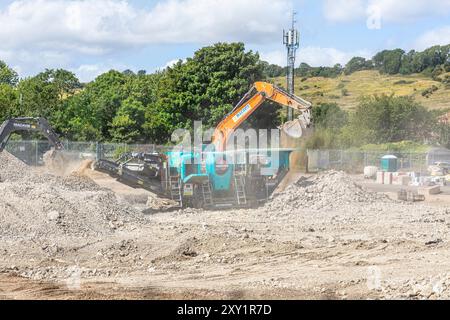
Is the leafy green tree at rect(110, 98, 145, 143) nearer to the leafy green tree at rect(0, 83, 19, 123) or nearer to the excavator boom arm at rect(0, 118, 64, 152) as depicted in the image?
the leafy green tree at rect(0, 83, 19, 123)

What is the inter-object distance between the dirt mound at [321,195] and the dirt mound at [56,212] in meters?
5.73

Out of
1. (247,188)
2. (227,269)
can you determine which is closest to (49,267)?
(227,269)

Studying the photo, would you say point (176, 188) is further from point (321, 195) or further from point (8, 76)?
point (8, 76)

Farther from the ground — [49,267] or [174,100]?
[174,100]

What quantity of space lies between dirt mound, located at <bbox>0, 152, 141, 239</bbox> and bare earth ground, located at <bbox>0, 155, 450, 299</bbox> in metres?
0.14

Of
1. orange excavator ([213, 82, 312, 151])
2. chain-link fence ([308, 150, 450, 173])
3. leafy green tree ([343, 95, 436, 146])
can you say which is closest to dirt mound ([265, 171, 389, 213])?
orange excavator ([213, 82, 312, 151])

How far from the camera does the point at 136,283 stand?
1133 centimetres

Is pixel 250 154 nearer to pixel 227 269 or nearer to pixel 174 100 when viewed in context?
pixel 227 269

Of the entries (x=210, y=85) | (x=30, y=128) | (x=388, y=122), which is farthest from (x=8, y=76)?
(x=30, y=128)

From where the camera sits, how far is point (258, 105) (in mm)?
24906

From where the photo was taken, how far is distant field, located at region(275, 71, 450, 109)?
9625cm

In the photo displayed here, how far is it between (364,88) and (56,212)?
9655 cm

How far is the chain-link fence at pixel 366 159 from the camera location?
47.2 meters
